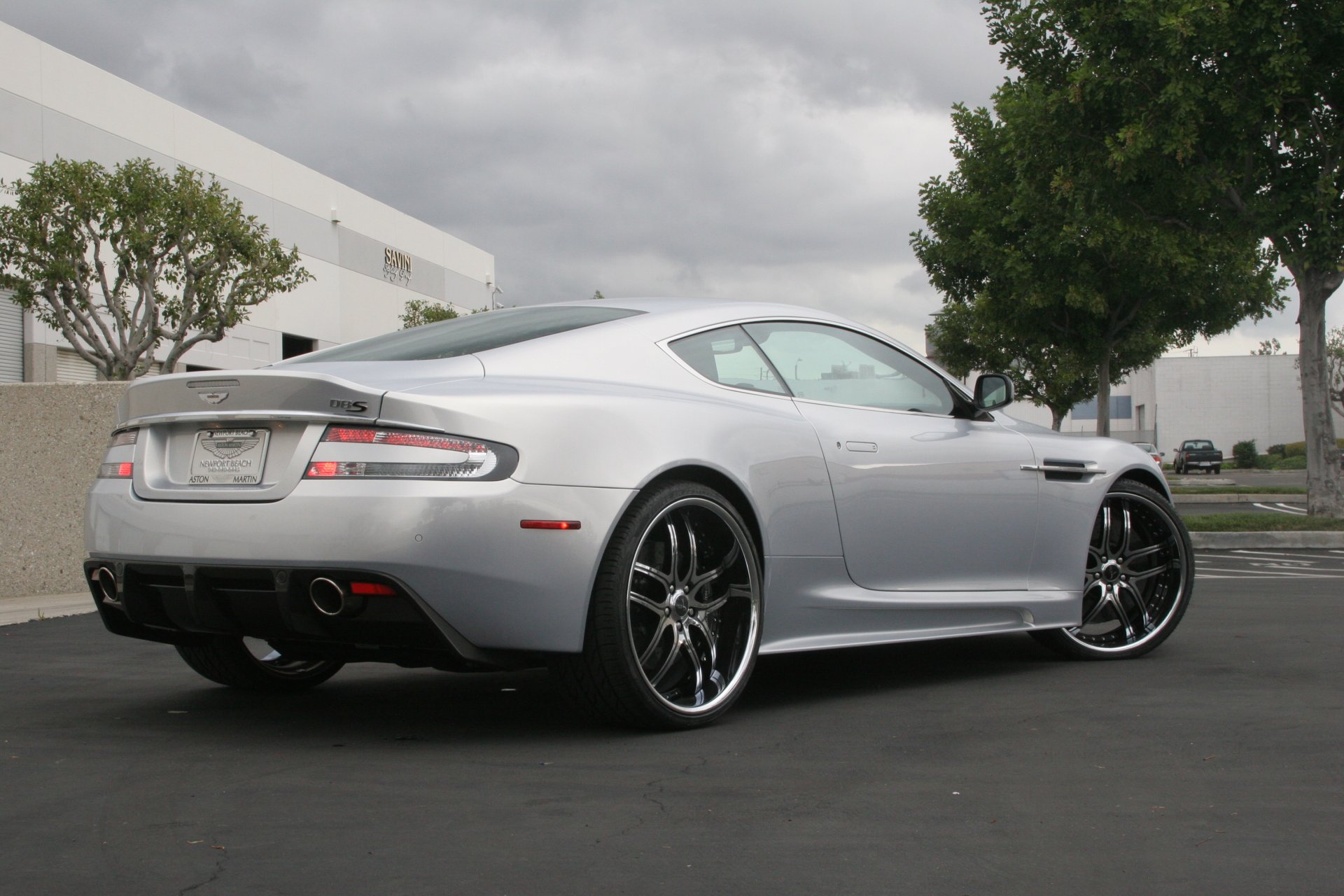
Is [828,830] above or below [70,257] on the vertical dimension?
below

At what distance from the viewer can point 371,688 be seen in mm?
5117

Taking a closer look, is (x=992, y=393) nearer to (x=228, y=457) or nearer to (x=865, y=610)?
(x=865, y=610)

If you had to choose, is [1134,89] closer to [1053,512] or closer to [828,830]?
[1053,512]

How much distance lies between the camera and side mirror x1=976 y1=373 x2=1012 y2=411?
5.39 metres

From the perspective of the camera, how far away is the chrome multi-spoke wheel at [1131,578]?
226 inches

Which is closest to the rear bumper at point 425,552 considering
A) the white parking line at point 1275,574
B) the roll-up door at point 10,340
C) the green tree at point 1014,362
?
the white parking line at point 1275,574

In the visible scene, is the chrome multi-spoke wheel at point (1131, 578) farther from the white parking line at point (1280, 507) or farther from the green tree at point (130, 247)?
the green tree at point (130, 247)

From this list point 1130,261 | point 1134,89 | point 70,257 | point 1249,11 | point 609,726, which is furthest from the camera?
point 70,257

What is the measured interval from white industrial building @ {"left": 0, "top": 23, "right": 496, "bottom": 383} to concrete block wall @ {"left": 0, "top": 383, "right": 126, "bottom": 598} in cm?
1754

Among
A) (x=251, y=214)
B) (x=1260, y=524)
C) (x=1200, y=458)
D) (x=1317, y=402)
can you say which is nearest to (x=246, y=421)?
(x=1260, y=524)

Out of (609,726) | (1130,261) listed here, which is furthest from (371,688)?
(1130,261)

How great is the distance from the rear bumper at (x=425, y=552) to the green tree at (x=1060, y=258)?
49.0 feet

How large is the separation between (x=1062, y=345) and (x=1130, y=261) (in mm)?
4335

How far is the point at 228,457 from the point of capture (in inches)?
151
